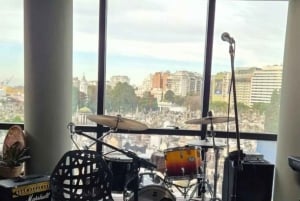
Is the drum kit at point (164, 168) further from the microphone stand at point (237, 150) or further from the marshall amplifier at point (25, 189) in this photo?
the marshall amplifier at point (25, 189)

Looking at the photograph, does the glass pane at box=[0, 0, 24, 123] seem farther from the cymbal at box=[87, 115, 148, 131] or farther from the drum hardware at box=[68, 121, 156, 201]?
the cymbal at box=[87, 115, 148, 131]

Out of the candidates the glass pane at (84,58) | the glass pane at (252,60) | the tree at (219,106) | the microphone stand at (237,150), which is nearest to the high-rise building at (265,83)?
the glass pane at (252,60)

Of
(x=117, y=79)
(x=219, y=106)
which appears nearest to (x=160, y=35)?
(x=117, y=79)

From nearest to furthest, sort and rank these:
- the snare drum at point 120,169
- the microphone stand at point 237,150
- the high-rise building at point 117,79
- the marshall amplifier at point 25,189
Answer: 1. the microphone stand at point 237,150
2. the marshall amplifier at point 25,189
3. the snare drum at point 120,169
4. the high-rise building at point 117,79

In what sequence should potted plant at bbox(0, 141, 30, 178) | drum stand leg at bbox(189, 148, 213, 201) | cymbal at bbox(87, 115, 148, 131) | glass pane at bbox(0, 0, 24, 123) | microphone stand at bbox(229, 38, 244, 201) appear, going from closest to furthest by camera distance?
1. microphone stand at bbox(229, 38, 244, 201)
2. cymbal at bbox(87, 115, 148, 131)
3. potted plant at bbox(0, 141, 30, 178)
4. drum stand leg at bbox(189, 148, 213, 201)
5. glass pane at bbox(0, 0, 24, 123)

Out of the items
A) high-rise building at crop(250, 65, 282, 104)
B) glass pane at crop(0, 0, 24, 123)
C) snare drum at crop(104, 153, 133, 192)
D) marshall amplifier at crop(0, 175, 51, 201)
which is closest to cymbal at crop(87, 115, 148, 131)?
snare drum at crop(104, 153, 133, 192)

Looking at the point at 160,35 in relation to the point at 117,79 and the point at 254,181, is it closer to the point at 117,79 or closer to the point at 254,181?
the point at 117,79

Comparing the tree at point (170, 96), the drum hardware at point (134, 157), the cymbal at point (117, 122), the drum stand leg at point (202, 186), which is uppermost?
the tree at point (170, 96)

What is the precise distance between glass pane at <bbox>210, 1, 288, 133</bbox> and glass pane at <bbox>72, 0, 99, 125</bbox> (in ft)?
4.47

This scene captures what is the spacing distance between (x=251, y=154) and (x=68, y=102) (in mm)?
2024

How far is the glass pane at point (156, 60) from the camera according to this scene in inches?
152

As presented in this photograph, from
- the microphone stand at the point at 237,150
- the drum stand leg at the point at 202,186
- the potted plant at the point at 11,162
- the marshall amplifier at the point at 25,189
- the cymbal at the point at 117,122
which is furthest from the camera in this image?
the drum stand leg at the point at 202,186

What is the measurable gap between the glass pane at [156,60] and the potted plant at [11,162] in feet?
3.59

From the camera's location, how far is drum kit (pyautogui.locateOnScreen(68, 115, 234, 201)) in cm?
307
